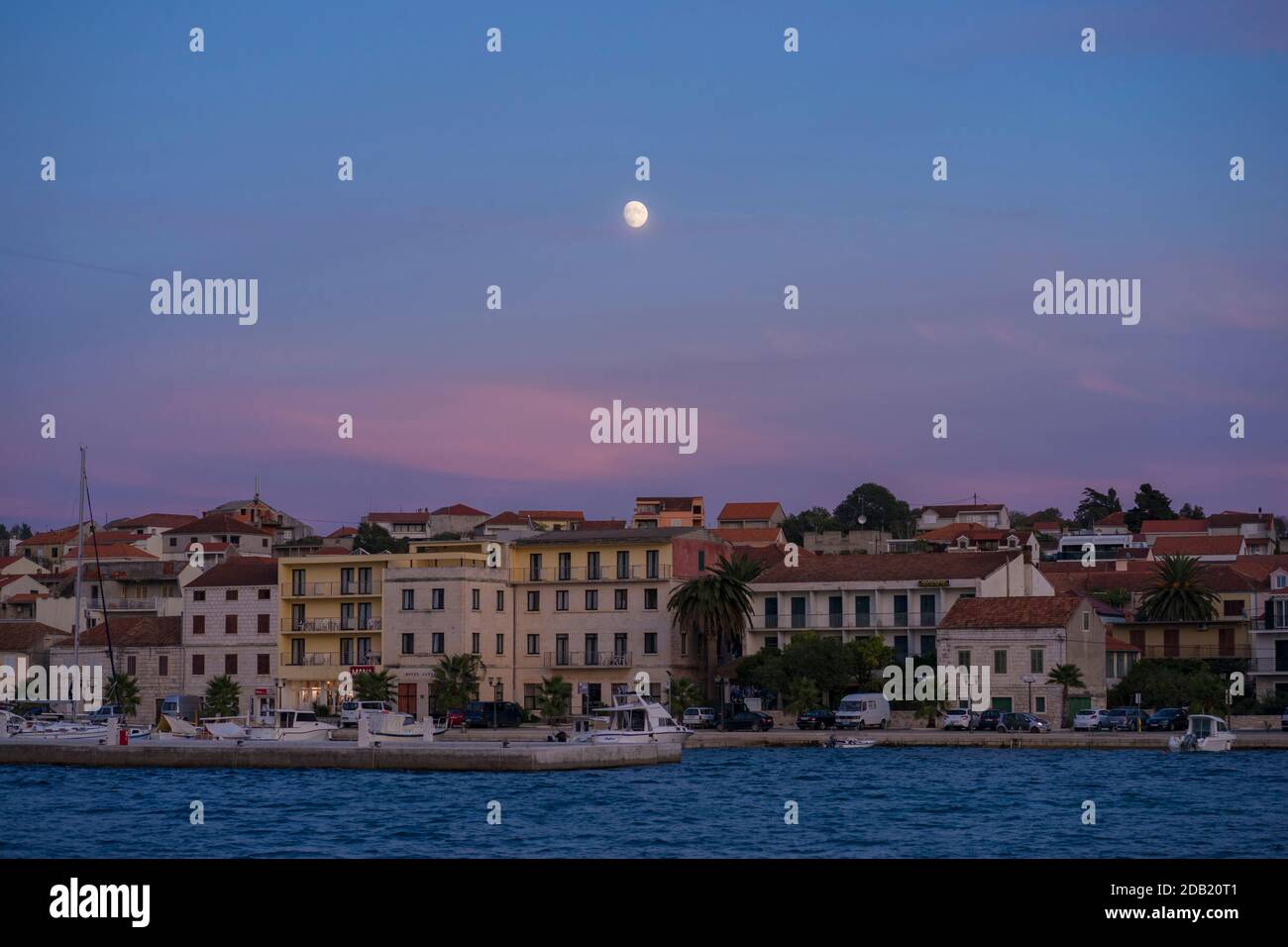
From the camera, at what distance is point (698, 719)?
7825cm

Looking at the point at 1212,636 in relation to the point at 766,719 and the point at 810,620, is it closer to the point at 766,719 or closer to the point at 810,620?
the point at 810,620

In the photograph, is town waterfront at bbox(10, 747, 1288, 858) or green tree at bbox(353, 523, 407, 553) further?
green tree at bbox(353, 523, 407, 553)

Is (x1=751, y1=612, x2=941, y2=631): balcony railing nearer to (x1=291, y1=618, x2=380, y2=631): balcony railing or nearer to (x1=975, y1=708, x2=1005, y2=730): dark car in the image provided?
(x1=975, y1=708, x2=1005, y2=730): dark car

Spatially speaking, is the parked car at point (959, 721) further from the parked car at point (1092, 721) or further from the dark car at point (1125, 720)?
the dark car at point (1125, 720)

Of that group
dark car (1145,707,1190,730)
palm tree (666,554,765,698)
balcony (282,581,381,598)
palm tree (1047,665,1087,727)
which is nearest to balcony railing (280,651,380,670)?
balcony (282,581,381,598)

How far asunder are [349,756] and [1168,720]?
3606 centimetres

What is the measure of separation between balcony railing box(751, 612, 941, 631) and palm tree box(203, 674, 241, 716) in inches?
1088

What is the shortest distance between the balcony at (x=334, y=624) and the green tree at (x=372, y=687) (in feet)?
14.6

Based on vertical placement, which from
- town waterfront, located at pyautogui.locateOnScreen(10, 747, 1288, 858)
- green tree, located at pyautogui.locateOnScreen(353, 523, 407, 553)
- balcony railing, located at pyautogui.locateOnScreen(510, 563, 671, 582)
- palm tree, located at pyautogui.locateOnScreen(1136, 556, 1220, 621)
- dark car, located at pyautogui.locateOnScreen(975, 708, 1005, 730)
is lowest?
town waterfront, located at pyautogui.locateOnScreen(10, 747, 1288, 858)

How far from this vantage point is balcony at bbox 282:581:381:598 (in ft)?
289

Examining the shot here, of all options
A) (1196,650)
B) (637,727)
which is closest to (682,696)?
(637,727)
